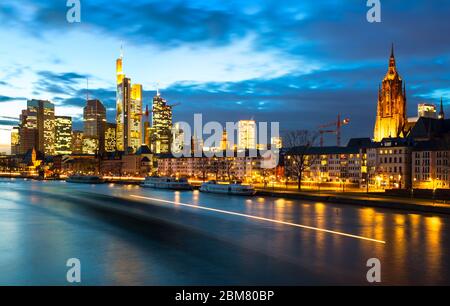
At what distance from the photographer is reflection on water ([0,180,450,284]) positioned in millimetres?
22922

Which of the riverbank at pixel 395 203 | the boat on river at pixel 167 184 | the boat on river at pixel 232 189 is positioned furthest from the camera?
the boat on river at pixel 167 184

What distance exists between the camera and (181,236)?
36.3 m

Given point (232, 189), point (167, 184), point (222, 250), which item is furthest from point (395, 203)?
point (167, 184)

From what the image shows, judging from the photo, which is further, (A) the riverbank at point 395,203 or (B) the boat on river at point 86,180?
(B) the boat on river at point 86,180

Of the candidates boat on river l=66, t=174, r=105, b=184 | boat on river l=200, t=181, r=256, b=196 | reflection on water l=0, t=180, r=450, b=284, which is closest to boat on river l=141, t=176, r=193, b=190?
boat on river l=200, t=181, r=256, b=196

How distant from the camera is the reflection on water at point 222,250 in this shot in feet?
75.2

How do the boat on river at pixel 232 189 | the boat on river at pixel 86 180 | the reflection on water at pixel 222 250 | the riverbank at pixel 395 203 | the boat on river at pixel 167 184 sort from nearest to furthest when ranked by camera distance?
the reflection on water at pixel 222 250
the riverbank at pixel 395 203
the boat on river at pixel 232 189
the boat on river at pixel 167 184
the boat on river at pixel 86 180

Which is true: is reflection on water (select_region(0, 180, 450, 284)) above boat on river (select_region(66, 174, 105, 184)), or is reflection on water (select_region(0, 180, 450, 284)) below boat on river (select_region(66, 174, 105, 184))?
above

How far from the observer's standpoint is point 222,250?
3027 centimetres

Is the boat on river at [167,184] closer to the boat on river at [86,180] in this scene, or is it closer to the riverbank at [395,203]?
the riverbank at [395,203]

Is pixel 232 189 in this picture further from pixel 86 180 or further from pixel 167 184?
pixel 86 180

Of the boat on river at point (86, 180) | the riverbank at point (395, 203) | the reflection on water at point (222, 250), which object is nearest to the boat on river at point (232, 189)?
the riverbank at point (395, 203)

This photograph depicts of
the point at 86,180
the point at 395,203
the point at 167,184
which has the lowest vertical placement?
the point at 86,180

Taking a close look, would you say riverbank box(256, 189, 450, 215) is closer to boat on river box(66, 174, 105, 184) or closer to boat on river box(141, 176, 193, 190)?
boat on river box(141, 176, 193, 190)
